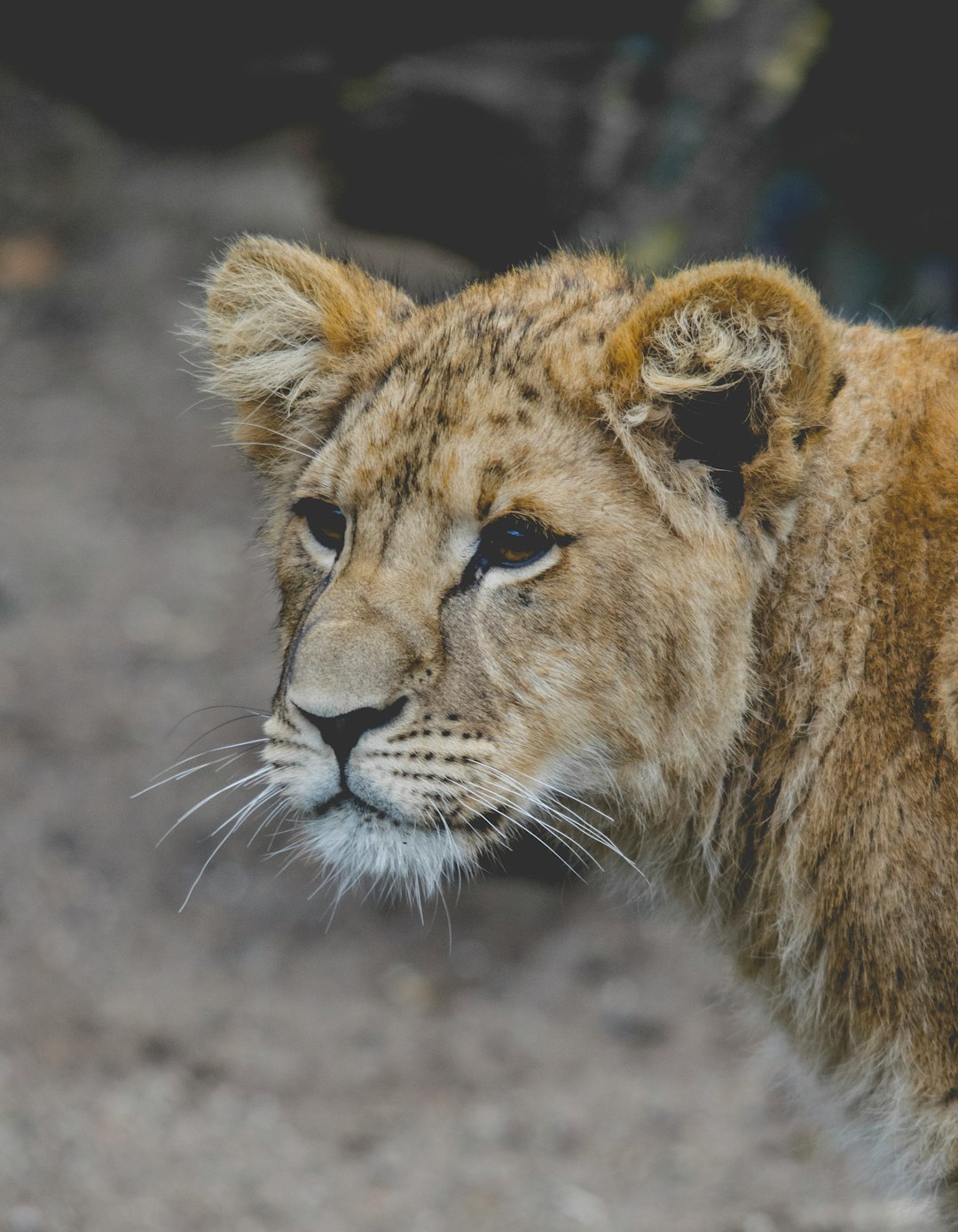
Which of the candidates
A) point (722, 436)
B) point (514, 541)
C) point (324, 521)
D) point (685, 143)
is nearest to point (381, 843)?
point (514, 541)

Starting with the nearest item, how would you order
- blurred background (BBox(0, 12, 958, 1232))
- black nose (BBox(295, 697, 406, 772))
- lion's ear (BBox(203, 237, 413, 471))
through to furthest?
1. black nose (BBox(295, 697, 406, 772))
2. lion's ear (BBox(203, 237, 413, 471))
3. blurred background (BBox(0, 12, 958, 1232))

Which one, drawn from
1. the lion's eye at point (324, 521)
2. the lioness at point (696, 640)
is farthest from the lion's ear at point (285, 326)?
the lioness at point (696, 640)

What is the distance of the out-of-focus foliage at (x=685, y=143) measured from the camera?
755 centimetres

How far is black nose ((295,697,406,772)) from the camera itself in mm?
3154

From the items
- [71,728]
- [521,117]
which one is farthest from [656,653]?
[521,117]

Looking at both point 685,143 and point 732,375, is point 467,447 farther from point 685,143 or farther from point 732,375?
point 685,143

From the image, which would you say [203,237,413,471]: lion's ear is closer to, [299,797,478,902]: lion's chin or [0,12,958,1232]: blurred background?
[0,12,958,1232]: blurred background

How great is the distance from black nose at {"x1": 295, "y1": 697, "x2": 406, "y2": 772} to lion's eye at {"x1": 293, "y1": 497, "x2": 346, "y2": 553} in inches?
23.8

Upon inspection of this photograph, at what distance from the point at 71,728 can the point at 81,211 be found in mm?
6254

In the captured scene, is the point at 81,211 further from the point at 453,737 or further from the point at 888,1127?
the point at 888,1127

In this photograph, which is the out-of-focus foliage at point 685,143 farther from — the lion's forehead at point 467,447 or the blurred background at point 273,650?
the lion's forehead at point 467,447

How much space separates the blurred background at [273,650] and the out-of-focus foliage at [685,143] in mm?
25

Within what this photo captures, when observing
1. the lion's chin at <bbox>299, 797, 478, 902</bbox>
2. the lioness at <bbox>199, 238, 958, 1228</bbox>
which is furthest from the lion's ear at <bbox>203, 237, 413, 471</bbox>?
the lion's chin at <bbox>299, 797, 478, 902</bbox>

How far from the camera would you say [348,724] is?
3.17 metres
